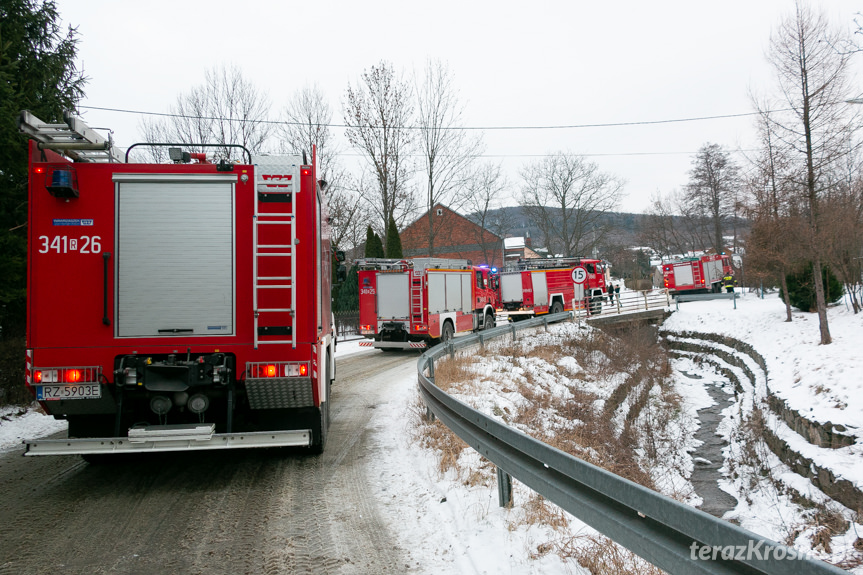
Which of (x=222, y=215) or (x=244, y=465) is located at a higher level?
(x=222, y=215)

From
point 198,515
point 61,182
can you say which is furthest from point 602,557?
point 61,182

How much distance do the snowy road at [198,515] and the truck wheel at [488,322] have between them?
15308mm

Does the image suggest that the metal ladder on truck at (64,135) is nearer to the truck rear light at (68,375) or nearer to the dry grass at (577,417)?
the truck rear light at (68,375)

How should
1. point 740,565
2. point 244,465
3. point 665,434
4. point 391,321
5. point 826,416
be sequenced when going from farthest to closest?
point 391,321
point 665,434
point 826,416
point 244,465
point 740,565

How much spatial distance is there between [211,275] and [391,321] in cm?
1273

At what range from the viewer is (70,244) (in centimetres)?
548

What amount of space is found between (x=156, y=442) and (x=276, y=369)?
49.8 inches

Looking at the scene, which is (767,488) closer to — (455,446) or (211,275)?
(455,446)

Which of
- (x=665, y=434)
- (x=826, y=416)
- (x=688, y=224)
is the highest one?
(x=688, y=224)

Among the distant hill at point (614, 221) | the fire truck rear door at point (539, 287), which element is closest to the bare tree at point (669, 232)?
the distant hill at point (614, 221)

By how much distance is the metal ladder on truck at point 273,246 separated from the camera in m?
5.61

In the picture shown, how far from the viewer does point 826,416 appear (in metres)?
10.1

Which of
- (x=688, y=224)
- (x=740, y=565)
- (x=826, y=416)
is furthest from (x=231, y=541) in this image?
(x=688, y=224)

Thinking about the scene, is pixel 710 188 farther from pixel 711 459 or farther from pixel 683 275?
pixel 711 459
